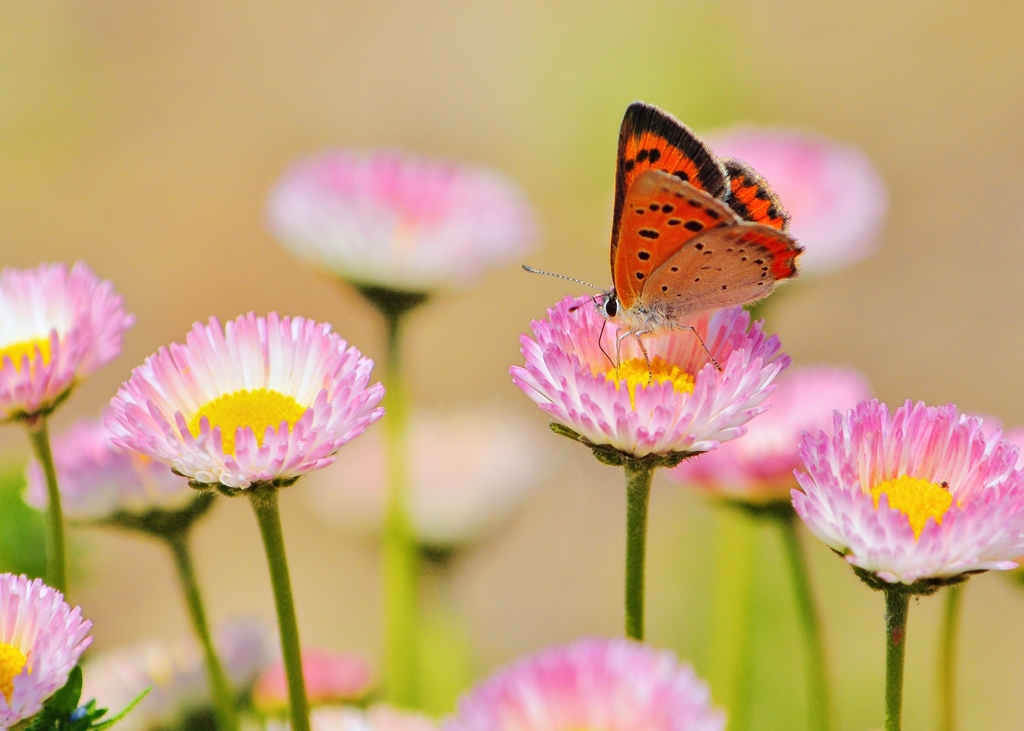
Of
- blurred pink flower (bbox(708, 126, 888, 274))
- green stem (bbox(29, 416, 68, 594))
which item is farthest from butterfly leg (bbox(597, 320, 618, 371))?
blurred pink flower (bbox(708, 126, 888, 274))

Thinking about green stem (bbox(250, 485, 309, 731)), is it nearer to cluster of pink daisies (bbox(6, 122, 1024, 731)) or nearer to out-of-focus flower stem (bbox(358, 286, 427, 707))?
cluster of pink daisies (bbox(6, 122, 1024, 731))

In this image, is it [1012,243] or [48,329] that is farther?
[1012,243]

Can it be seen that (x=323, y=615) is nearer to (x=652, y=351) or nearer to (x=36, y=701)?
(x=652, y=351)

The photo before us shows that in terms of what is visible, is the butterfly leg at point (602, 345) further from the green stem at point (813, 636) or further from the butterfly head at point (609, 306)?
the green stem at point (813, 636)

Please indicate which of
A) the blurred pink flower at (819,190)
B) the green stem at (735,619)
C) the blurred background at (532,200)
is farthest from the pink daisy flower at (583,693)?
the blurred background at (532,200)

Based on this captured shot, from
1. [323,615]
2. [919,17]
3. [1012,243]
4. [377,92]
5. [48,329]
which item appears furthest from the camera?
[377,92]

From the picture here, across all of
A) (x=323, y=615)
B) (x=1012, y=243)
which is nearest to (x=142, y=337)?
(x=323, y=615)

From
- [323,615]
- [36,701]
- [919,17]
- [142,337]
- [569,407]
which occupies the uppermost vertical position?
[919,17]

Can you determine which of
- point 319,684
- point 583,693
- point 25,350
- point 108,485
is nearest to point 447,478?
point 319,684
